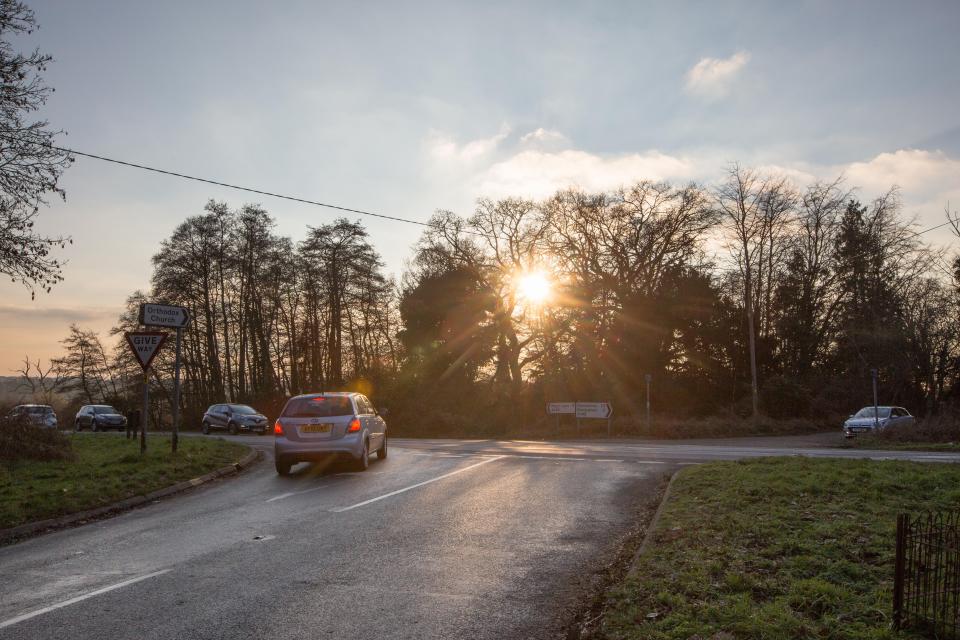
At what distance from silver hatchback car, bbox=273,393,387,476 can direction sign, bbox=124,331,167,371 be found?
334 centimetres

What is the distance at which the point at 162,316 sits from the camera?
16.8 m

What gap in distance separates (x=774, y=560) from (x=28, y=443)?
16.3m

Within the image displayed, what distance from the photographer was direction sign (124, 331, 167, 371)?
15.4 metres

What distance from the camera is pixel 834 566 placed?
586 centimetres

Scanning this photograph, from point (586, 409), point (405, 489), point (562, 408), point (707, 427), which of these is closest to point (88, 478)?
point (405, 489)

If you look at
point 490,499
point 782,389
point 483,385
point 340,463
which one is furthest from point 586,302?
point 490,499

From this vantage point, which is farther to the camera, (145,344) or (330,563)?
(145,344)

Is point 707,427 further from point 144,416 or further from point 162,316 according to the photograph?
point 144,416

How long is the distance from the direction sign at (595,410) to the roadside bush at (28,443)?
22.0 m

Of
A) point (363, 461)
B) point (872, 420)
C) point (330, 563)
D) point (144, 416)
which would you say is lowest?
point (872, 420)

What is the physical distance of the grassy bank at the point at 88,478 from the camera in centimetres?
1022

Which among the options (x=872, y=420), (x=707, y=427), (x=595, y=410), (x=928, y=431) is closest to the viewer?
(x=928, y=431)

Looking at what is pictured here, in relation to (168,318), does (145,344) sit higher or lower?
lower

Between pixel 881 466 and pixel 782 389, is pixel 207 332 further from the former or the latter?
pixel 881 466
